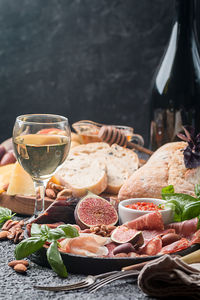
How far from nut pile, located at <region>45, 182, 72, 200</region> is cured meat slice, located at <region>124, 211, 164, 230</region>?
1.74ft

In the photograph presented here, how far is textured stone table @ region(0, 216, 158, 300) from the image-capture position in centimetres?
119

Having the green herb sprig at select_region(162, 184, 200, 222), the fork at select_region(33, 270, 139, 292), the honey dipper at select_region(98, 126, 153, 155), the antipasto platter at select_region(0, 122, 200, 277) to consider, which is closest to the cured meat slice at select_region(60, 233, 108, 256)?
the antipasto platter at select_region(0, 122, 200, 277)

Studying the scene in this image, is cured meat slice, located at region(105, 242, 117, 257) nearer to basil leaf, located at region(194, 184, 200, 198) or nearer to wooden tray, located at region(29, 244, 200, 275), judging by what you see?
wooden tray, located at region(29, 244, 200, 275)

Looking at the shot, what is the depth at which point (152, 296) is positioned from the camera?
1.19 meters

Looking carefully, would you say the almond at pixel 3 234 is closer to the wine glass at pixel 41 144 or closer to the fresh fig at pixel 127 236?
the wine glass at pixel 41 144

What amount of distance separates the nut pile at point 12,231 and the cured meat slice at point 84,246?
11.8 inches

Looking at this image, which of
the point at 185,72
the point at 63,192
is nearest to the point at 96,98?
the point at 185,72

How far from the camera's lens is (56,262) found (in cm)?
130

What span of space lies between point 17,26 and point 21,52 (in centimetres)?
20

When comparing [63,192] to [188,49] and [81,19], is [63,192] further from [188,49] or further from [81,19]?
[81,19]

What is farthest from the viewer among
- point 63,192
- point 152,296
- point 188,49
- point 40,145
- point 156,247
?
point 188,49

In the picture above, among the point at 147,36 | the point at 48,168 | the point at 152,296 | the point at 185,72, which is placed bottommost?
the point at 152,296

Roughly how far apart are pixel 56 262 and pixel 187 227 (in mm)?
468

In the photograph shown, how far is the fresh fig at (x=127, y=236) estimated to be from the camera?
139 centimetres
